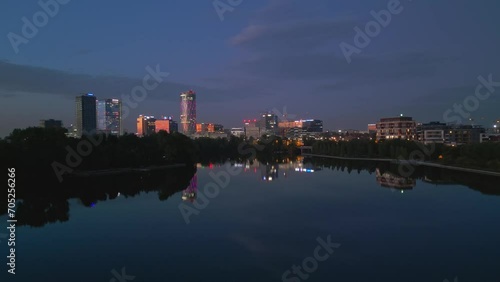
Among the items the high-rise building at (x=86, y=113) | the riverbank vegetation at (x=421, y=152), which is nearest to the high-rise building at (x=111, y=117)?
the high-rise building at (x=86, y=113)

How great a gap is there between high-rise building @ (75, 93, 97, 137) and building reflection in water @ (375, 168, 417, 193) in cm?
5178

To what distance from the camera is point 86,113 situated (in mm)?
63219

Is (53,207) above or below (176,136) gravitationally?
below

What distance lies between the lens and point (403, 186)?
19.3m

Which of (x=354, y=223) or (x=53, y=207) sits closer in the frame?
(x=354, y=223)

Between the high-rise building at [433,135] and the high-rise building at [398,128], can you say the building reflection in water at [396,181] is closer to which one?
the high-rise building at [433,135]

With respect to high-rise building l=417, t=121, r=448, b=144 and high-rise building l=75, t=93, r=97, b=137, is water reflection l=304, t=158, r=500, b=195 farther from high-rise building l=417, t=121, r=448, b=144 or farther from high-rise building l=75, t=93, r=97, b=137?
high-rise building l=75, t=93, r=97, b=137

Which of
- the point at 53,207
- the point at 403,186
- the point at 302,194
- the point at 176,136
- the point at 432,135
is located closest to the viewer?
the point at 53,207

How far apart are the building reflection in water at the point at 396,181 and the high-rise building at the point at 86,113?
170 ft

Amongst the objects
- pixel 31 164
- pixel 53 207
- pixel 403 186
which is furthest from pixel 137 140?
pixel 403 186

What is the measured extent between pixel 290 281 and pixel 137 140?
24.8m

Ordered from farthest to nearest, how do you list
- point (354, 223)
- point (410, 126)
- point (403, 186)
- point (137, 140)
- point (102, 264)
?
1. point (410, 126)
2. point (137, 140)
3. point (403, 186)
4. point (354, 223)
5. point (102, 264)

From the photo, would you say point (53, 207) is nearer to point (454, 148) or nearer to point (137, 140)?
point (137, 140)

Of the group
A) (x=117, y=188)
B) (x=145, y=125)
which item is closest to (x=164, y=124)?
(x=145, y=125)
